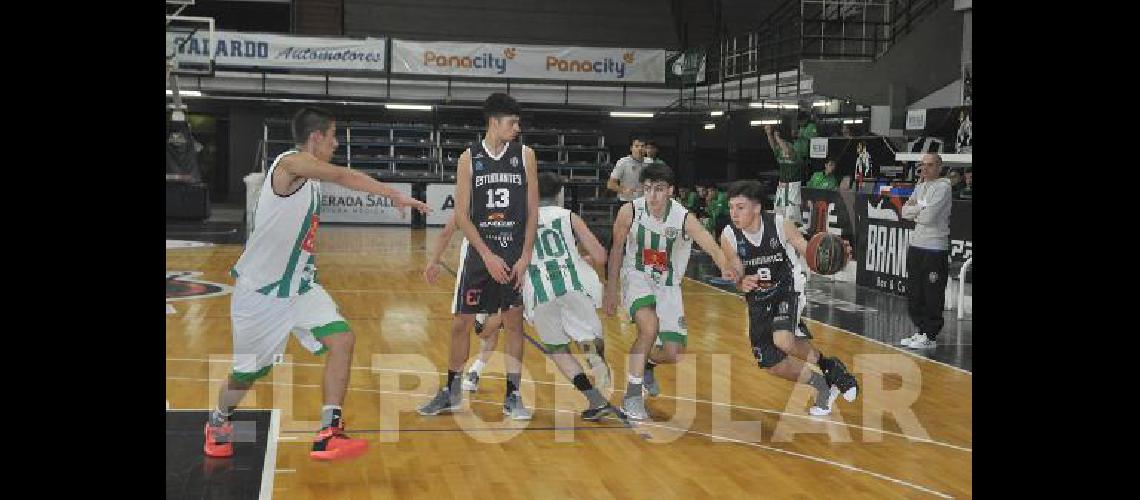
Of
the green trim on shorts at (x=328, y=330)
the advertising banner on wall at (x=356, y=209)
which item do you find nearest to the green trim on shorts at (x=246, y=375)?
the green trim on shorts at (x=328, y=330)

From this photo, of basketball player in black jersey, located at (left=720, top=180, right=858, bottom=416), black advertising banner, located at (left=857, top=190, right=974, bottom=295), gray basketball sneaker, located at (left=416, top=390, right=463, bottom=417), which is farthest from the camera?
black advertising banner, located at (left=857, top=190, right=974, bottom=295)

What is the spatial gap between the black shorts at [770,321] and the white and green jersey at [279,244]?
2.89 meters

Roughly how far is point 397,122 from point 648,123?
6.15 meters

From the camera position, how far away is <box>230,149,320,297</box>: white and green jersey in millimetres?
5949

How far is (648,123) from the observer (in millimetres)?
30344

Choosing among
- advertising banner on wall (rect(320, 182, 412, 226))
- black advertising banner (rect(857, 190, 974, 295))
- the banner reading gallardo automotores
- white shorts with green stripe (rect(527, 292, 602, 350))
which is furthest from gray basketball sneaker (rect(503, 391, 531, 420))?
the banner reading gallardo automotores

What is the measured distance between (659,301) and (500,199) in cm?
132

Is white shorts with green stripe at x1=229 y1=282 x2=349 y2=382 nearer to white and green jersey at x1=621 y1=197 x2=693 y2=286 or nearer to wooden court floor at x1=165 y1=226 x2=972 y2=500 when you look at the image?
wooden court floor at x1=165 y1=226 x2=972 y2=500

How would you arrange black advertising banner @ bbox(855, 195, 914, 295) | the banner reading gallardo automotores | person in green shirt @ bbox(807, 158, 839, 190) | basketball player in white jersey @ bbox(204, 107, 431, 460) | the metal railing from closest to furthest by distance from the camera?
1. basketball player in white jersey @ bbox(204, 107, 431, 460)
2. black advertising banner @ bbox(855, 195, 914, 295)
3. person in green shirt @ bbox(807, 158, 839, 190)
4. the metal railing
5. the banner reading gallardo automotores

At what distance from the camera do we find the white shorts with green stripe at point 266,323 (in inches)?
235

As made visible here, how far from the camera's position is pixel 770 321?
7.53 meters

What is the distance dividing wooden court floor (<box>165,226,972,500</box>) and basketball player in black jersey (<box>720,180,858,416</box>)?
1.33 ft

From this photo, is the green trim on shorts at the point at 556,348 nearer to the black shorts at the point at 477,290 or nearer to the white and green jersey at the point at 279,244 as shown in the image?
the black shorts at the point at 477,290

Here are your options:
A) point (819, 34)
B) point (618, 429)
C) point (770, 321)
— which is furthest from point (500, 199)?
→ point (819, 34)
